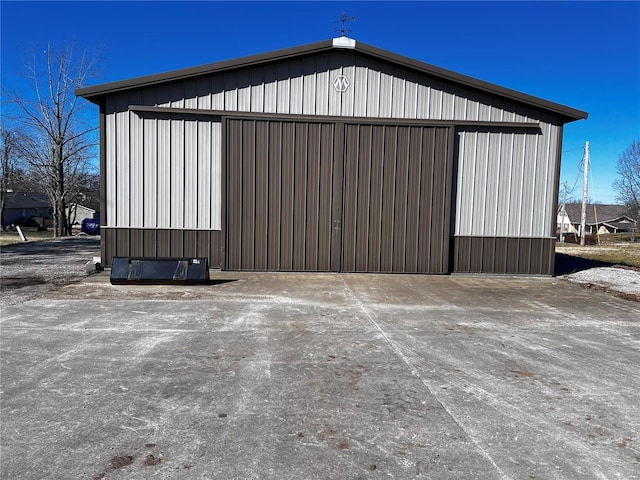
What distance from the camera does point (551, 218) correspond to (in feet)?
37.7

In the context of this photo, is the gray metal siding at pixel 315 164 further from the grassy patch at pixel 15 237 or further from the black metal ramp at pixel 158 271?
the grassy patch at pixel 15 237

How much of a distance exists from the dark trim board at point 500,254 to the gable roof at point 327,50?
10.9 feet

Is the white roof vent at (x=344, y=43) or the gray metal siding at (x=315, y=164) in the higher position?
the white roof vent at (x=344, y=43)

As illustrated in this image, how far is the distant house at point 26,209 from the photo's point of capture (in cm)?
5644

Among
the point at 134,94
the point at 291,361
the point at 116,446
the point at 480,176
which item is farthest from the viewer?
the point at 480,176

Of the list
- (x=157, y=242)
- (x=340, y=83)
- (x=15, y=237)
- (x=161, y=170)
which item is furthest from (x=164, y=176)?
(x=15, y=237)

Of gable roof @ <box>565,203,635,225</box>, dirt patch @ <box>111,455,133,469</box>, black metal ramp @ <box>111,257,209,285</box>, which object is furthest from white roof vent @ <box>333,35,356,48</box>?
gable roof @ <box>565,203,635,225</box>

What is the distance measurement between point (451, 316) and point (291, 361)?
3312 mm

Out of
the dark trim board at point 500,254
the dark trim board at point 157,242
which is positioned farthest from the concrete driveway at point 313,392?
the dark trim board at point 500,254

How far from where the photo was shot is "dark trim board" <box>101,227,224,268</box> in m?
10.8

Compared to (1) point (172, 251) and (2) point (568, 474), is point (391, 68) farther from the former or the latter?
(2) point (568, 474)

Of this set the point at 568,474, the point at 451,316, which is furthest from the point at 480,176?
the point at 568,474

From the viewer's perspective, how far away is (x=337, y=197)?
11.1 m

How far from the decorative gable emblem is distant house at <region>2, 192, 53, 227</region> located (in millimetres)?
53602
